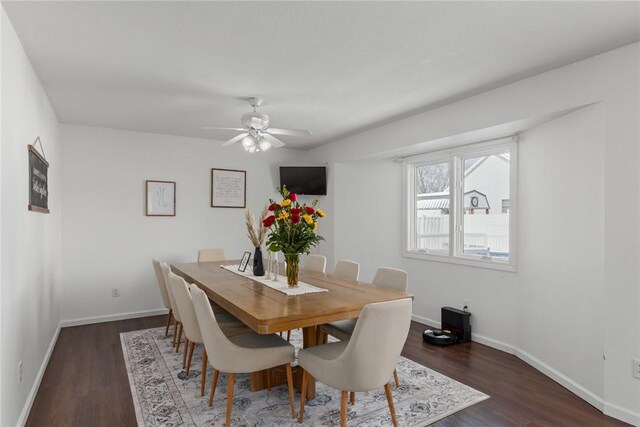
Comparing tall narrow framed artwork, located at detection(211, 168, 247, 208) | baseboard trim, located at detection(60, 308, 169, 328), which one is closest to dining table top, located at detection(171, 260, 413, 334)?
baseboard trim, located at detection(60, 308, 169, 328)

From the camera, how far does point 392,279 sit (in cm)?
313

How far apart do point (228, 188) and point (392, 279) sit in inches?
129

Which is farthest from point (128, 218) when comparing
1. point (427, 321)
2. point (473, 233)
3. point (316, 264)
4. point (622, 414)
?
point (622, 414)

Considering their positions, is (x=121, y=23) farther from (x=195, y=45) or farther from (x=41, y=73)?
(x=41, y=73)

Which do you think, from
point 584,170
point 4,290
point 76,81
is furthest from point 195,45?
point 584,170

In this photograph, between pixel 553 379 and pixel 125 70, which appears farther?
pixel 553 379

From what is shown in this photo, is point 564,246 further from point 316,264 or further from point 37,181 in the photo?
point 37,181

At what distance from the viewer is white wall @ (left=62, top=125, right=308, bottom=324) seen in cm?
455

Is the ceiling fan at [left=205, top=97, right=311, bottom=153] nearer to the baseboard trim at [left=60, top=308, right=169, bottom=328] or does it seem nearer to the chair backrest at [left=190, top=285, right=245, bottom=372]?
the chair backrest at [left=190, top=285, right=245, bottom=372]

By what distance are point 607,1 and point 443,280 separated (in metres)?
3.14

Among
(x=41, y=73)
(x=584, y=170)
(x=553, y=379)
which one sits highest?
(x=41, y=73)

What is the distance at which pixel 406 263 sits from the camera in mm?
4977

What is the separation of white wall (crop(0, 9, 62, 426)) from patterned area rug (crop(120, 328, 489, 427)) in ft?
2.40

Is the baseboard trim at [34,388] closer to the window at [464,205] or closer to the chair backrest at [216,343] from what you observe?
the chair backrest at [216,343]
